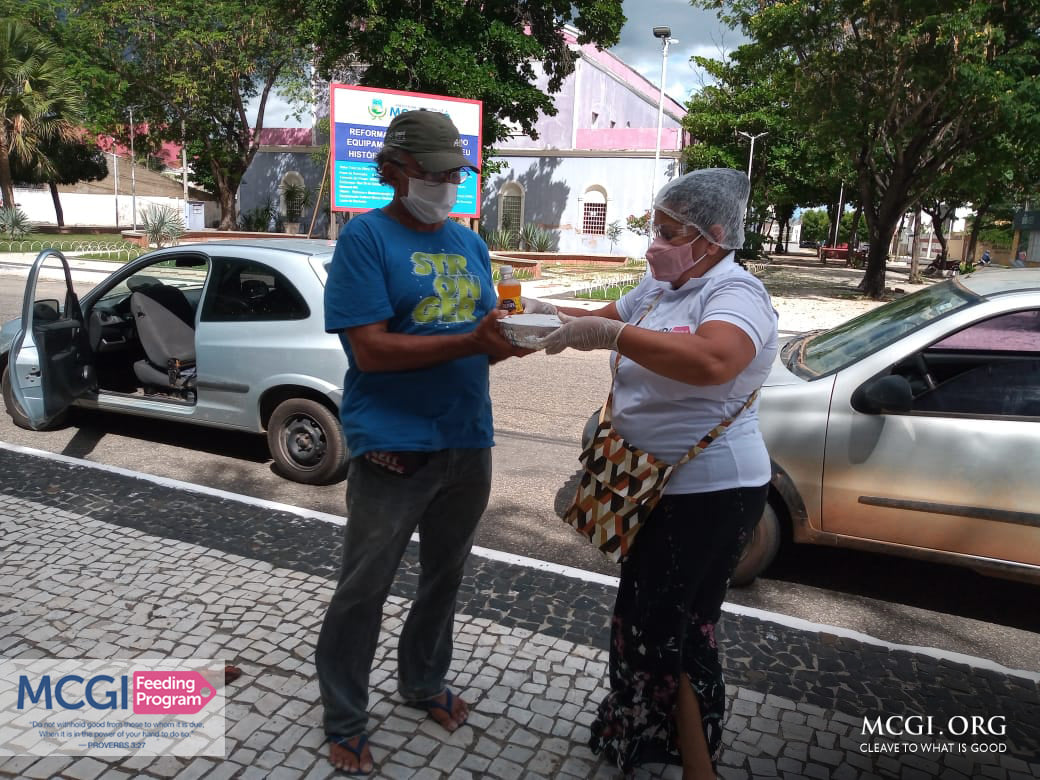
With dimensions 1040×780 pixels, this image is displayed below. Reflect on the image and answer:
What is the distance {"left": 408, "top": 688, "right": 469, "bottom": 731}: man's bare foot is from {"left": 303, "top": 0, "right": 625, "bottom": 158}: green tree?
76.5ft

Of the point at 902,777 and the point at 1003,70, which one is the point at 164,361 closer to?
the point at 902,777

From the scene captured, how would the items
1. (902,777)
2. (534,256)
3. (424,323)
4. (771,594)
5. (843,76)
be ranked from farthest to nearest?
(534,256), (843,76), (771,594), (902,777), (424,323)

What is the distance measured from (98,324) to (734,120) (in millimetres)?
36592

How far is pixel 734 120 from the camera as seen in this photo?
38375 mm

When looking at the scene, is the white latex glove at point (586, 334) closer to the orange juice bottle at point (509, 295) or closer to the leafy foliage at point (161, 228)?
the orange juice bottle at point (509, 295)

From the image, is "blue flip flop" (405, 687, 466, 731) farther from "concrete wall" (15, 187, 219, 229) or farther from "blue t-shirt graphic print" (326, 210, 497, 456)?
"concrete wall" (15, 187, 219, 229)

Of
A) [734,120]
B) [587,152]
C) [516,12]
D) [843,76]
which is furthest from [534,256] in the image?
[843,76]

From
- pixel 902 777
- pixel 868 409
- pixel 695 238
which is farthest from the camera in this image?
pixel 868 409

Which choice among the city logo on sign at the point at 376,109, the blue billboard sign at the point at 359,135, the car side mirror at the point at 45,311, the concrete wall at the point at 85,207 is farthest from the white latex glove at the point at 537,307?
the concrete wall at the point at 85,207

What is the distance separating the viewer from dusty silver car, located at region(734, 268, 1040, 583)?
364 centimetres

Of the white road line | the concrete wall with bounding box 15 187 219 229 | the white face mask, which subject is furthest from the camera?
the concrete wall with bounding box 15 187 219 229

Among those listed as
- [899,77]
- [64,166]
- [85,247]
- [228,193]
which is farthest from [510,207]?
[64,166]

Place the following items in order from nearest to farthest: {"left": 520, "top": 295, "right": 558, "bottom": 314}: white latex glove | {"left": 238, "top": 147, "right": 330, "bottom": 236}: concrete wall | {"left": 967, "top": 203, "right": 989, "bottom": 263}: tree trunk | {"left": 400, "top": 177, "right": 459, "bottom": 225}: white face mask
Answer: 1. {"left": 400, "top": 177, "right": 459, "bottom": 225}: white face mask
2. {"left": 520, "top": 295, "right": 558, "bottom": 314}: white latex glove
3. {"left": 238, "top": 147, "right": 330, "bottom": 236}: concrete wall
4. {"left": 967, "top": 203, "right": 989, "bottom": 263}: tree trunk

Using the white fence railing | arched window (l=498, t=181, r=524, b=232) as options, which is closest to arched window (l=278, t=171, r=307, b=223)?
arched window (l=498, t=181, r=524, b=232)
